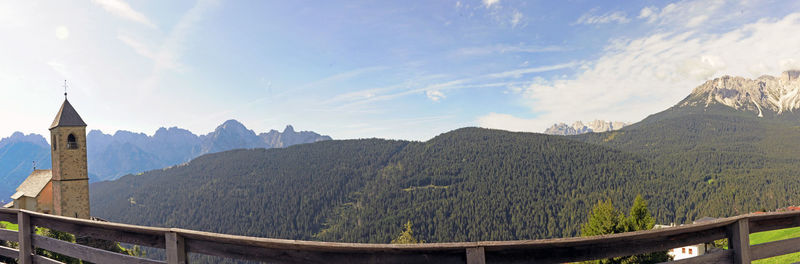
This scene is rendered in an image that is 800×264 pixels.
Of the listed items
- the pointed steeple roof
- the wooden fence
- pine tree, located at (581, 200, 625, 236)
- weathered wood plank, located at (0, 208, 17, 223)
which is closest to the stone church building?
the pointed steeple roof

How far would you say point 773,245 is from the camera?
4.03 m

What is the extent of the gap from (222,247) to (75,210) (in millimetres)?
46327

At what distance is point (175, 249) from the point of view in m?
3.16

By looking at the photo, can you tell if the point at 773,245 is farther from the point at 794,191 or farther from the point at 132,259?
the point at 794,191

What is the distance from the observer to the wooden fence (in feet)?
8.52

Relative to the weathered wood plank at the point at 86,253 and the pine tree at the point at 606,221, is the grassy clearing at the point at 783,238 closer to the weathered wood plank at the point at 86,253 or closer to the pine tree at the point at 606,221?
the pine tree at the point at 606,221

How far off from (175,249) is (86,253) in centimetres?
203

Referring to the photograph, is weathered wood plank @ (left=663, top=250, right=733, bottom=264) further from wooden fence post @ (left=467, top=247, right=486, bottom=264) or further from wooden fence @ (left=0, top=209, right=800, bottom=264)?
wooden fence post @ (left=467, top=247, right=486, bottom=264)

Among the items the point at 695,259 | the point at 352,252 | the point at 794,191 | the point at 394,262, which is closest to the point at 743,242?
the point at 695,259

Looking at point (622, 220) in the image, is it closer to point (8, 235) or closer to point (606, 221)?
point (606, 221)

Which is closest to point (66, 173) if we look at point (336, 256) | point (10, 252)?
point (10, 252)

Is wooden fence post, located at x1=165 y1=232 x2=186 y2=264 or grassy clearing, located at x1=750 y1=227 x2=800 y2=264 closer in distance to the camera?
wooden fence post, located at x1=165 y1=232 x2=186 y2=264

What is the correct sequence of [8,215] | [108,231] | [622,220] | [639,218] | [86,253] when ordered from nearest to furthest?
1. [108,231]
2. [86,253]
3. [8,215]
4. [639,218]
5. [622,220]

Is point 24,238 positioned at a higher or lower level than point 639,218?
higher
